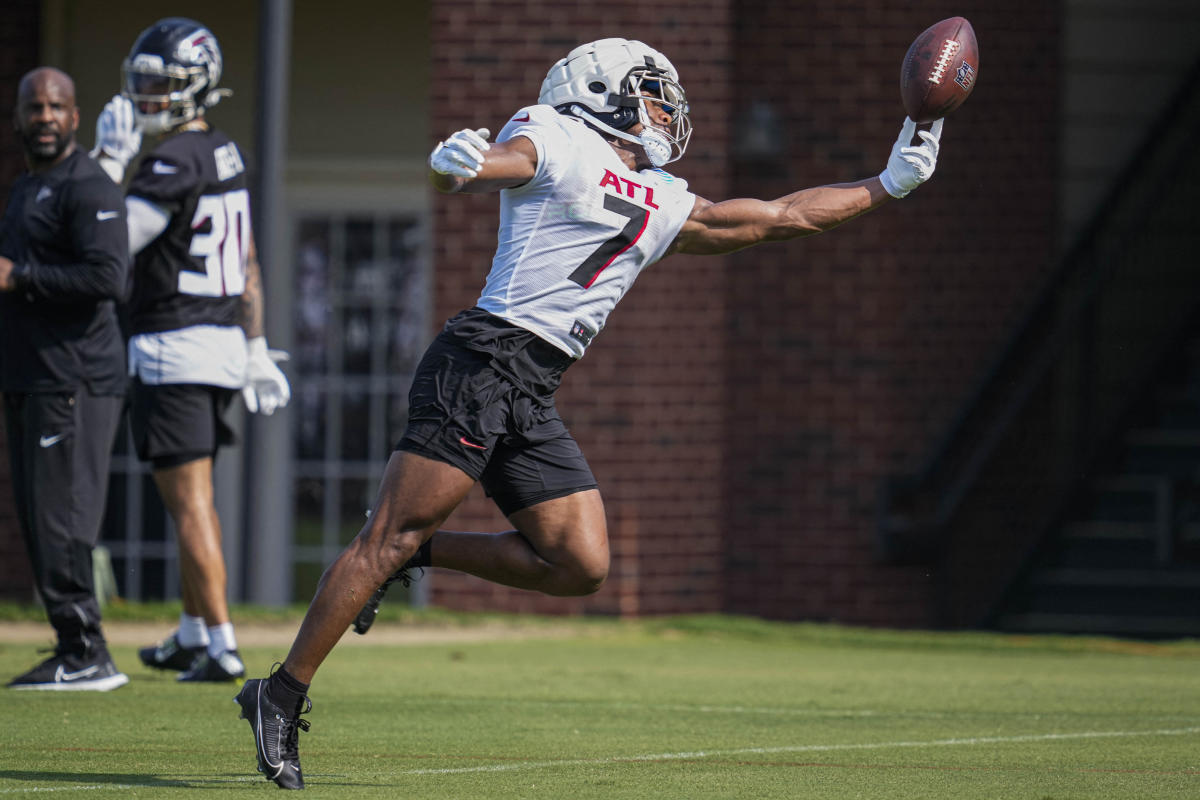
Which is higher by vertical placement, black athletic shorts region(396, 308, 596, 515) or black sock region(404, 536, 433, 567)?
black athletic shorts region(396, 308, 596, 515)

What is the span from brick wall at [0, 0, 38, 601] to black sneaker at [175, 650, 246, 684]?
5558mm

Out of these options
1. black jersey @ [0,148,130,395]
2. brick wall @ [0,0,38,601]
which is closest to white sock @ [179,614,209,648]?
black jersey @ [0,148,130,395]

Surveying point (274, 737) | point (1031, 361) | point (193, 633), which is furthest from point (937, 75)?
point (1031, 361)

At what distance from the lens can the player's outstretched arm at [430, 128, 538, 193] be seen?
14.4ft

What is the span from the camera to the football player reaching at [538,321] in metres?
4.53

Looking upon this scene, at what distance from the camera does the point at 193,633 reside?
6977mm

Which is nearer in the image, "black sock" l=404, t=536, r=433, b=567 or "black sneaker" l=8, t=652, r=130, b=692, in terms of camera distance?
"black sock" l=404, t=536, r=433, b=567

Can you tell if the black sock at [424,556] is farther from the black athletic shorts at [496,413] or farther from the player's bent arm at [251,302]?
the player's bent arm at [251,302]

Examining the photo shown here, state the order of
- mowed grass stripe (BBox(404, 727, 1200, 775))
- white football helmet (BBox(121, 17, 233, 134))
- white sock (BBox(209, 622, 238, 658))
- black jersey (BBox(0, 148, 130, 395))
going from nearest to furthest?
mowed grass stripe (BBox(404, 727, 1200, 775)), black jersey (BBox(0, 148, 130, 395)), white sock (BBox(209, 622, 238, 658)), white football helmet (BBox(121, 17, 233, 134))

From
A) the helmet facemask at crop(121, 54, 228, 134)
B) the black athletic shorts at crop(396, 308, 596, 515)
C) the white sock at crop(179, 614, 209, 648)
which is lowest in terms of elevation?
the white sock at crop(179, 614, 209, 648)

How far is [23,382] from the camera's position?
640 centimetres

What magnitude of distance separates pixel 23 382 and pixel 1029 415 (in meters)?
7.32

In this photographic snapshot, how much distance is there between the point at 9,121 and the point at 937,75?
8372 mm

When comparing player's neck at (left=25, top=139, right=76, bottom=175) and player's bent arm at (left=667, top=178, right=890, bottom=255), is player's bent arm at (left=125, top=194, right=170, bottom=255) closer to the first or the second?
player's neck at (left=25, top=139, right=76, bottom=175)
